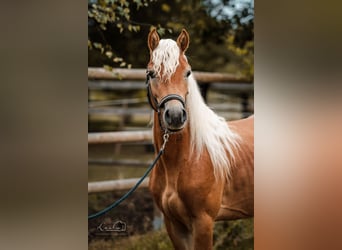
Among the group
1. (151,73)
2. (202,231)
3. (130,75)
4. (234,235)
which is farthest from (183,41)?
(234,235)

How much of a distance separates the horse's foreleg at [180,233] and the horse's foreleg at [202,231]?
0.05 m

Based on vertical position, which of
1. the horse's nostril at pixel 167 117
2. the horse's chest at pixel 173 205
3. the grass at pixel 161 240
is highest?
the horse's nostril at pixel 167 117

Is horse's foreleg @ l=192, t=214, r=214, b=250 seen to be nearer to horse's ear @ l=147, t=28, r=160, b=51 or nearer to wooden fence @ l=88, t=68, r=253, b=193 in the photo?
wooden fence @ l=88, t=68, r=253, b=193

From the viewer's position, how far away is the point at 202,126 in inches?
130

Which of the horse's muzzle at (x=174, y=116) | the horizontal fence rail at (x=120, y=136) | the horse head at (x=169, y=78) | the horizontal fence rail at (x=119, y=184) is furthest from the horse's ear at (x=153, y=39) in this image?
the horizontal fence rail at (x=119, y=184)

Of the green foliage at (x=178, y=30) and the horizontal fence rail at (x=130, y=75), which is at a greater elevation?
the green foliage at (x=178, y=30)

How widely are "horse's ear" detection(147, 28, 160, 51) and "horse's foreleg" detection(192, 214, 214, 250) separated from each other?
1212 mm

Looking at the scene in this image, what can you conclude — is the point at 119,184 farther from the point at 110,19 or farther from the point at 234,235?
the point at 110,19

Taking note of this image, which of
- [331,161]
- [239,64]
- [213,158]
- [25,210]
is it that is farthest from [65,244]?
[331,161]

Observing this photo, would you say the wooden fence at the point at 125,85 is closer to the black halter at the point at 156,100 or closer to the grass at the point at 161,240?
the black halter at the point at 156,100

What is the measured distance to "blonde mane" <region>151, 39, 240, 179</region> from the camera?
3.21 m

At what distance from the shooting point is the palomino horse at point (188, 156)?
3203mm

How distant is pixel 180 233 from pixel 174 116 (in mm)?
837

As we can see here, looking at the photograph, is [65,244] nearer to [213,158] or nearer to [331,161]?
[213,158]
